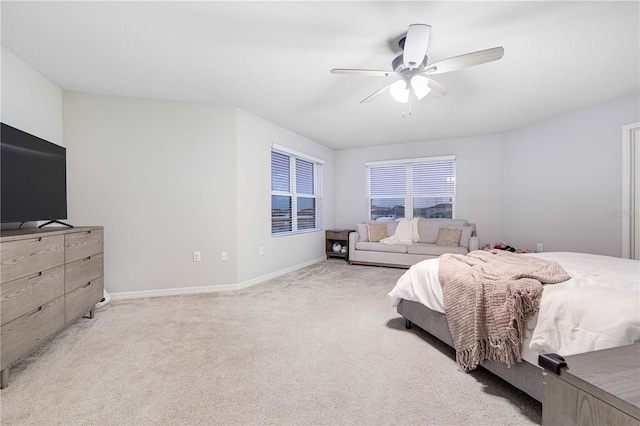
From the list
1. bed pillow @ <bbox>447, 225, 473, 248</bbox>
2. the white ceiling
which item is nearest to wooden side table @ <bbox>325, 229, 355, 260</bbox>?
bed pillow @ <bbox>447, 225, 473, 248</bbox>

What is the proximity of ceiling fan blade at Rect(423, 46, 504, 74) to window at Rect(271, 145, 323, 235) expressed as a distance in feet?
9.40

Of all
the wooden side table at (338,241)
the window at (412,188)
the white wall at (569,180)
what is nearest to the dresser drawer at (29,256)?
the wooden side table at (338,241)

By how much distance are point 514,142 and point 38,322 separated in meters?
6.30

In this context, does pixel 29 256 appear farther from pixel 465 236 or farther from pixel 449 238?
pixel 465 236

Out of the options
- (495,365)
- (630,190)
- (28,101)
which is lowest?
(495,365)

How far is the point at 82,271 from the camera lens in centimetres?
256

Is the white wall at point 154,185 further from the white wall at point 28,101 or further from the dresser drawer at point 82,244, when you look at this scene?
the dresser drawer at point 82,244

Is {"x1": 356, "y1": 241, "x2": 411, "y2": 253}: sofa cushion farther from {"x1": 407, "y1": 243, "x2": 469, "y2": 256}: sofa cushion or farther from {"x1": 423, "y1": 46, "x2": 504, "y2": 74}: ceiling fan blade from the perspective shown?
{"x1": 423, "y1": 46, "x2": 504, "y2": 74}: ceiling fan blade

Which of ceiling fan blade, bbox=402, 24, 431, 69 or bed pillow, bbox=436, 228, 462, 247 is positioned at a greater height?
ceiling fan blade, bbox=402, 24, 431, 69

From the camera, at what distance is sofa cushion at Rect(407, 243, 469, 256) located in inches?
192

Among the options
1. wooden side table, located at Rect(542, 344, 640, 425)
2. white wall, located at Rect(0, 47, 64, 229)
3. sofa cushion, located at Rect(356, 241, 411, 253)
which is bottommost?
sofa cushion, located at Rect(356, 241, 411, 253)

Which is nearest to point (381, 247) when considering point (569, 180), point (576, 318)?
point (569, 180)

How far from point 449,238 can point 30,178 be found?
17.6 ft

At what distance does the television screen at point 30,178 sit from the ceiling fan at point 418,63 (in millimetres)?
2465
